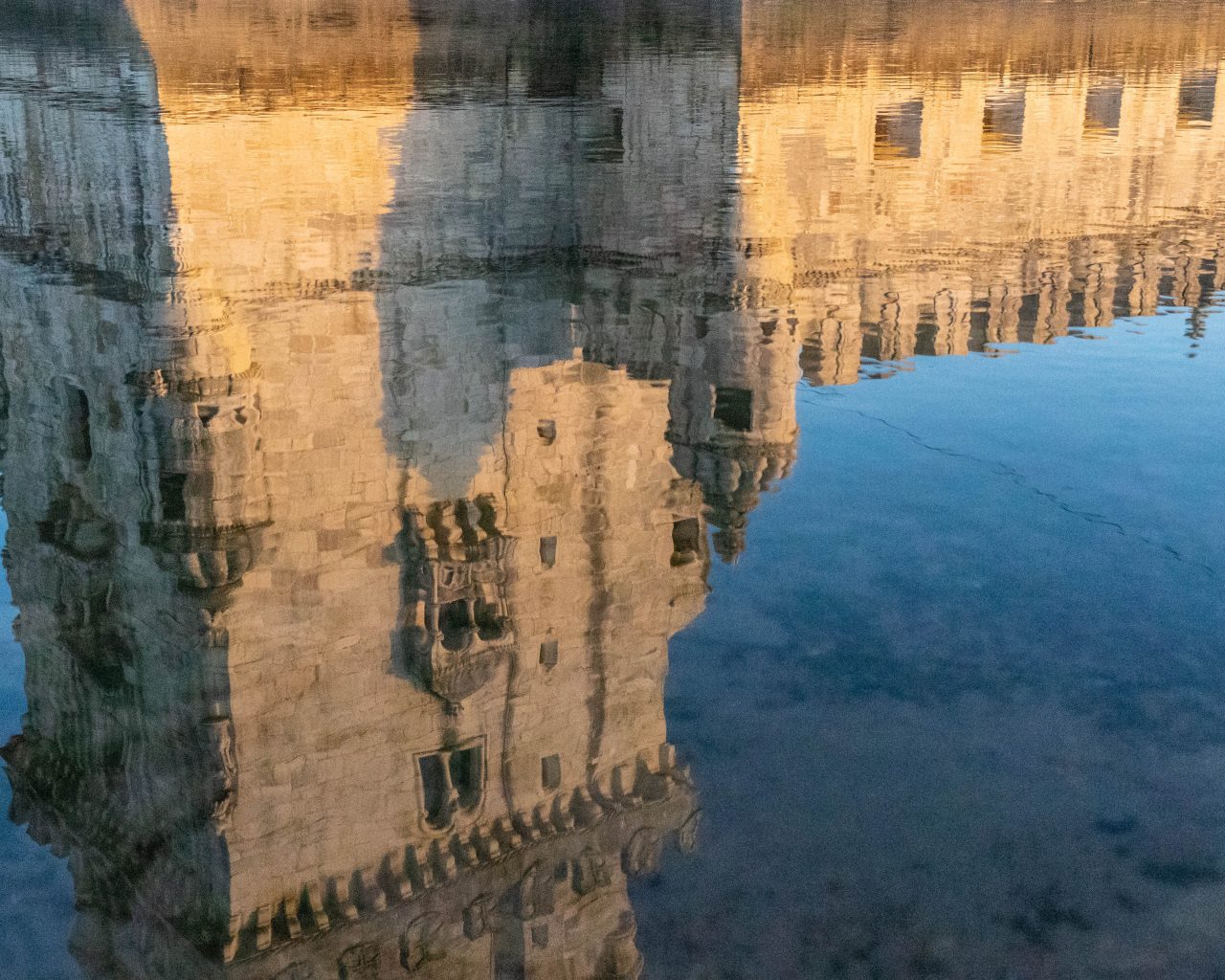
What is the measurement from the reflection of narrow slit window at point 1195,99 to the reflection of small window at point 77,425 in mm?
19970

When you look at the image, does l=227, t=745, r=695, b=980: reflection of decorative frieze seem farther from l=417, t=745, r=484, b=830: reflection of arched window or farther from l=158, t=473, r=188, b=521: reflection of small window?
l=158, t=473, r=188, b=521: reflection of small window

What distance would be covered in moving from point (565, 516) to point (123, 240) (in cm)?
728

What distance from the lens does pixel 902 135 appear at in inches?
981

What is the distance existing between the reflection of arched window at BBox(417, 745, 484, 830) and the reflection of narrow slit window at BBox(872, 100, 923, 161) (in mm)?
15815

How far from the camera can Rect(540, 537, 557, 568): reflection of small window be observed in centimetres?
1203

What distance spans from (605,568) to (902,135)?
49.2 feet

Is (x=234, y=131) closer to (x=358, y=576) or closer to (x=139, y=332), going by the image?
(x=139, y=332)

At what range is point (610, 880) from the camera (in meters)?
7.07

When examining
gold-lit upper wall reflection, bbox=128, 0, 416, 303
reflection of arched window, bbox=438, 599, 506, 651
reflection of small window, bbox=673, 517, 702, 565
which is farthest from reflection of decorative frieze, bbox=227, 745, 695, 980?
gold-lit upper wall reflection, bbox=128, 0, 416, 303

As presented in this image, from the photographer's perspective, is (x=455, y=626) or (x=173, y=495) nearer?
(x=455, y=626)

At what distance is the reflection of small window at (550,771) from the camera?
34.0 ft

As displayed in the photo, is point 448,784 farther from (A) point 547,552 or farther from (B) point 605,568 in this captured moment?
(B) point 605,568

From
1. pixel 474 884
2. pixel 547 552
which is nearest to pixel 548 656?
pixel 547 552

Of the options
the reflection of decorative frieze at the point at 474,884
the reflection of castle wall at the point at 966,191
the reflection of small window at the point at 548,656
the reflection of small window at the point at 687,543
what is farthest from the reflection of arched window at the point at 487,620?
the reflection of castle wall at the point at 966,191
